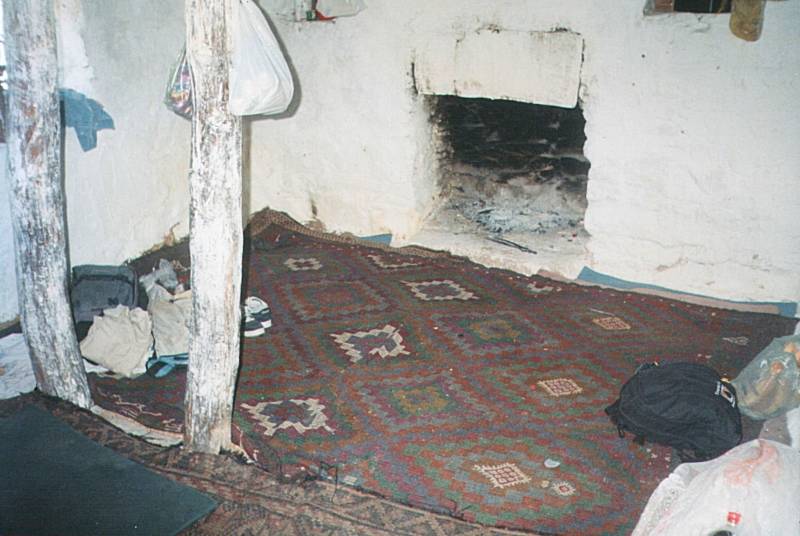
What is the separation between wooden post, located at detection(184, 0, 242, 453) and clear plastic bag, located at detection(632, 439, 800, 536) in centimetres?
171

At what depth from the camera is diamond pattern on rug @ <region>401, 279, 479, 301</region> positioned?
4.75m

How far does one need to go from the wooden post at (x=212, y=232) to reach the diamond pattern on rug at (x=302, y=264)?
6.94ft

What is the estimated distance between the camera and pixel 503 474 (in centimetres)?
311

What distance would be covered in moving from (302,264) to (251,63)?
259cm

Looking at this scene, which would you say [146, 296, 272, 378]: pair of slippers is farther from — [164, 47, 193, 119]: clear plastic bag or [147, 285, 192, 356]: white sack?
[164, 47, 193, 119]: clear plastic bag

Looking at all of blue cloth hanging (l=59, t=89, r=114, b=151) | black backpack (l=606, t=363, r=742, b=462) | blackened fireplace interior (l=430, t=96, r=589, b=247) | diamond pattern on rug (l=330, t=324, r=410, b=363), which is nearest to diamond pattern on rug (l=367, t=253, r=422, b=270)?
blackened fireplace interior (l=430, t=96, r=589, b=247)

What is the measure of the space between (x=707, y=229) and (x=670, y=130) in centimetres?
64

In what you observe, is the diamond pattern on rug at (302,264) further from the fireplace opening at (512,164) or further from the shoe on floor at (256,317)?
the fireplace opening at (512,164)

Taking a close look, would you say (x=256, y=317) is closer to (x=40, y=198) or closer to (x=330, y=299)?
(x=330, y=299)

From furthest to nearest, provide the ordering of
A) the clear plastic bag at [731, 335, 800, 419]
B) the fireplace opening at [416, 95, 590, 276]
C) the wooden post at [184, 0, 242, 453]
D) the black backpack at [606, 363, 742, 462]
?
the fireplace opening at [416, 95, 590, 276] → the clear plastic bag at [731, 335, 800, 419] → the black backpack at [606, 363, 742, 462] → the wooden post at [184, 0, 242, 453]

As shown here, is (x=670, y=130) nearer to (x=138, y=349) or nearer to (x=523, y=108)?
(x=523, y=108)

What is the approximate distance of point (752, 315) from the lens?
445 centimetres

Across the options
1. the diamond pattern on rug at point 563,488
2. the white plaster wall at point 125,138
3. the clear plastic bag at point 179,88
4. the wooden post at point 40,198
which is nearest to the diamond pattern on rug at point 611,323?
the diamond pattern on rug at point 563,488

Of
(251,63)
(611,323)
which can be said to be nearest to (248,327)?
(251,63)
